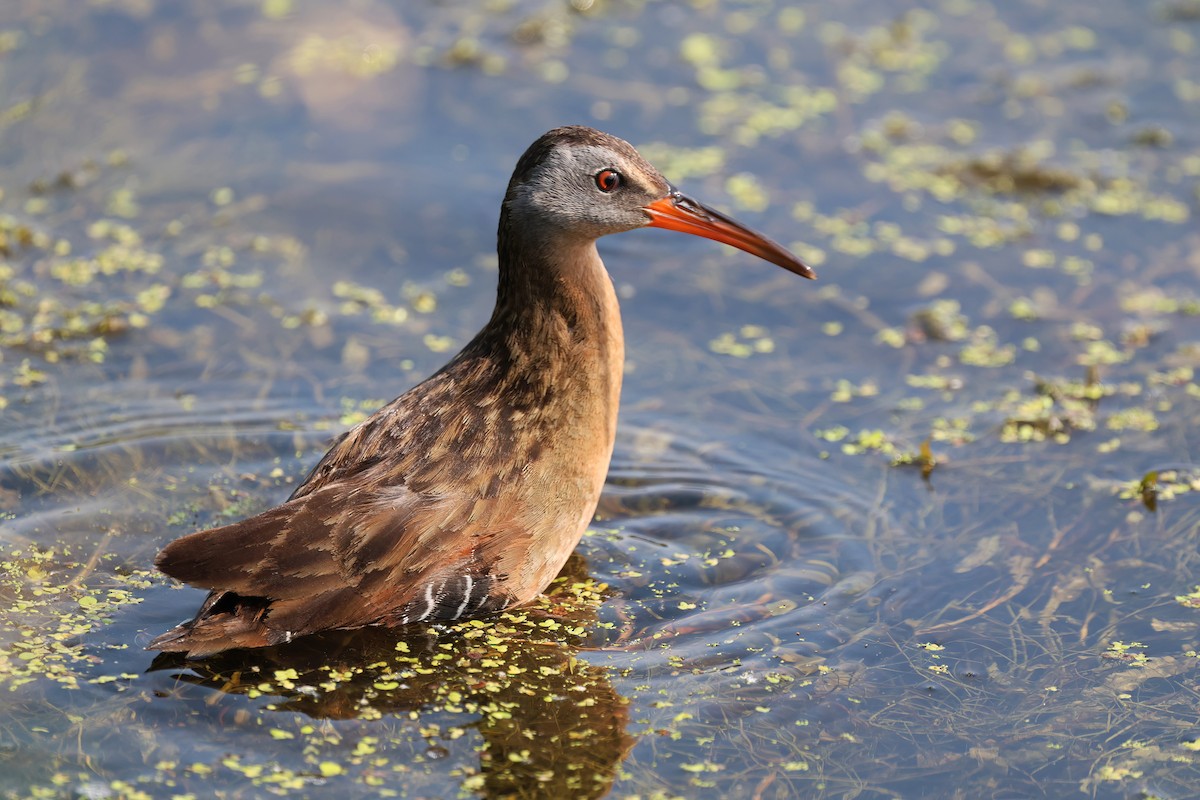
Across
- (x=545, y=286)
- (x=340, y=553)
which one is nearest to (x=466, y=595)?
(x=340, y=553)

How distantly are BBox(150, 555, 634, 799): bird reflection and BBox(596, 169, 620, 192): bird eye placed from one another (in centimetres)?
160

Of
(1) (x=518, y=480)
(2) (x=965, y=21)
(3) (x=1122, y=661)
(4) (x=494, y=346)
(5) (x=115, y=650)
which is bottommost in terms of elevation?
(3) (x=1122, y=661)

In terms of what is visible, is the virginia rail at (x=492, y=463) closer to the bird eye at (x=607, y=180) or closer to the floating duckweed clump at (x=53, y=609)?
the bird eye at (x=607, y=180)

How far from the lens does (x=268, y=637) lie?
5094 millimetres

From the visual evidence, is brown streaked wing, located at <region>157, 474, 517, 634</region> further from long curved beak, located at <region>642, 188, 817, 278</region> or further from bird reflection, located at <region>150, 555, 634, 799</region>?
long curved beak, located at <region>642, 188, 817, 278</region>

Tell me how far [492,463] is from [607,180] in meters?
1.11

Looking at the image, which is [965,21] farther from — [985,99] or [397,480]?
[397,480]

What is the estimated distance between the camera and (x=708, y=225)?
19.1ft

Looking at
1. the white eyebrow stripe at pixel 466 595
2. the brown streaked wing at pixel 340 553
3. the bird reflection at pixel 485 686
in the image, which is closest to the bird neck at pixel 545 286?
the brown streaked wing at pixel 340 553

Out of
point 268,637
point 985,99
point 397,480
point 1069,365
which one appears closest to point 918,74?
point 985,99

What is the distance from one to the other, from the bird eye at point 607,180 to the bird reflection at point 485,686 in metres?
1.60

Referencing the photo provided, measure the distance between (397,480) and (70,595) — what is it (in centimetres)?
124

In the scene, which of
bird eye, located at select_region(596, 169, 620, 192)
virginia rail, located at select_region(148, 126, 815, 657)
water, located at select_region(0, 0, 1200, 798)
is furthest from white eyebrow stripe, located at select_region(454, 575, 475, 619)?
bird eye, located at select_region(596, 169, 620, 192)

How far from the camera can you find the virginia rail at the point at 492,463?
5086 mm
